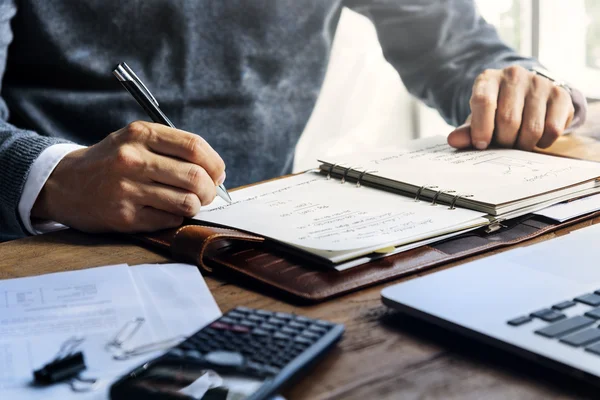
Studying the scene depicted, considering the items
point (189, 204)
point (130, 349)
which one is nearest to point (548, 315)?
point (130, 349)

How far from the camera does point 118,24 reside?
1.38 meters

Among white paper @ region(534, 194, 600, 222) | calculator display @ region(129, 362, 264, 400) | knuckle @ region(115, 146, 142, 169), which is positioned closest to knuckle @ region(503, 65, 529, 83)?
white paper @ region(534, 194, 600, 222)

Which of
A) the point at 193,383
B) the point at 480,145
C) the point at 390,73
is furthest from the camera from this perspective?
the point at 390,73

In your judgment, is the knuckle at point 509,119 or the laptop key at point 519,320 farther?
the knuckle at point 509,119

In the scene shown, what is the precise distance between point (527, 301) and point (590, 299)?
0.04 meters

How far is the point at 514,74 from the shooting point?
46.7 inches

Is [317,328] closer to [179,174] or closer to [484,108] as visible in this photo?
[179,174]

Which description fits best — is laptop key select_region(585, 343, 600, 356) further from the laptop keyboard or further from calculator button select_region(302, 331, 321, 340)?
calculator button select_region(302, 331, 321, 340)

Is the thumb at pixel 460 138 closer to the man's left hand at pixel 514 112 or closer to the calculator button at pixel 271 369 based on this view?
the man's left hand at pixel 514 112

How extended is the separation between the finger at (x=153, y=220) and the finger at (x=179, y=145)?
7 centimetres

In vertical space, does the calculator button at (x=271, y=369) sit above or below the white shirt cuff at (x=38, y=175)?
below

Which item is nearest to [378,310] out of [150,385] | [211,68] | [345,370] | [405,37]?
[345,370]

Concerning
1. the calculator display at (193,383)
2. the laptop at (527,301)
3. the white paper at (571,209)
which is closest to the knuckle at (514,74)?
the white paper at (571,209)

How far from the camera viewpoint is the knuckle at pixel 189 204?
2.67ft
